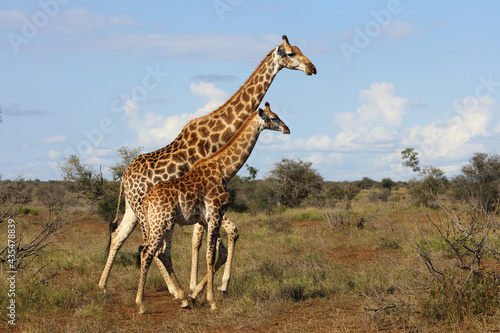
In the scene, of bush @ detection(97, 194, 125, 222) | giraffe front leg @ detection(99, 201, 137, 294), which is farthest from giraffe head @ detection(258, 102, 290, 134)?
bush @ detection(97, 194, 125, 222)

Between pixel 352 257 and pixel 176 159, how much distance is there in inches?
235

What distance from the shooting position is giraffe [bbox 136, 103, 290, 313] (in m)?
7.91

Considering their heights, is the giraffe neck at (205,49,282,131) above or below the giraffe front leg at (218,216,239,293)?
above

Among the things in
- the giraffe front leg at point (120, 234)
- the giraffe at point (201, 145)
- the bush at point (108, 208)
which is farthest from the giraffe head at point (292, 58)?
the bush at point (108, 208)

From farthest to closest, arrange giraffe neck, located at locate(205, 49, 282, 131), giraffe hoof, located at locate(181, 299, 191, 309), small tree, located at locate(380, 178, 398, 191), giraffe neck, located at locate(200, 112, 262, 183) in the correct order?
1. small tree, located at locate(380, 178, 398, 191)
2. giraffe neck, located at locate(205, 49, 282, 131)
3. giraffe neck, located at locate(200, 112, 262, 183)
4. giraffe hoof, located at locate(181, 299, 191, 309)

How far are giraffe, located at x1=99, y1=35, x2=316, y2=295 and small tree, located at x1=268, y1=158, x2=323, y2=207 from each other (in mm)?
19061

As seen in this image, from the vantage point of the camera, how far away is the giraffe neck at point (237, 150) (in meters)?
8.84

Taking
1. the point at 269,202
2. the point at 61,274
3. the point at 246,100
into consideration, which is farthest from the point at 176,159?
the point at 269,202

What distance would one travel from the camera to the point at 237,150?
8.94 metres

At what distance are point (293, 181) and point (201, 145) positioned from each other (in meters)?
21.2

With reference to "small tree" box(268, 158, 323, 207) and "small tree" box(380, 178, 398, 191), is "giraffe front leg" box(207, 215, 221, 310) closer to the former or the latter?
"small tree" box(268, 158, 323, 207)

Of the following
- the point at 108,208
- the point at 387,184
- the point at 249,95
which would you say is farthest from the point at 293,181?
the point at 387,184

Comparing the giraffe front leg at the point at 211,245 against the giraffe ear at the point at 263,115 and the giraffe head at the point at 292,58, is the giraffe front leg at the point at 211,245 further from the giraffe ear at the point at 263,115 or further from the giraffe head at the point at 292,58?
the giraffe head at the point at 292,58

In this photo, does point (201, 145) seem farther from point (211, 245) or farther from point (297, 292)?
point (297, 292)
